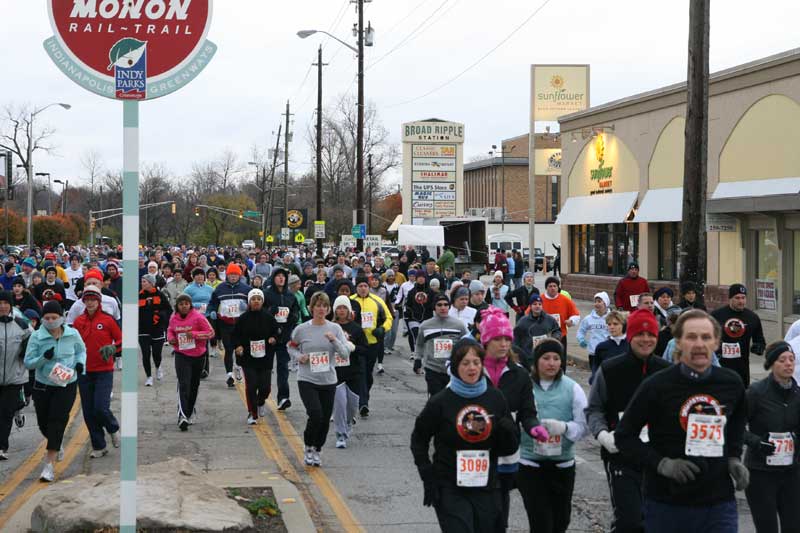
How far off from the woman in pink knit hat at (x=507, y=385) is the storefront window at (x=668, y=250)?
22710 mm

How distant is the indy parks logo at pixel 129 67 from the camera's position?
5633mm

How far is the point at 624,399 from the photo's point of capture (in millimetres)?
6887

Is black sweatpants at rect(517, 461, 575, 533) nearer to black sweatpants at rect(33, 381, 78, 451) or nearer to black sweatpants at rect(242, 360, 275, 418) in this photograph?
black sweatpants at rect(33, 381, 78, 451)

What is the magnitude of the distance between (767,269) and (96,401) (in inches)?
633

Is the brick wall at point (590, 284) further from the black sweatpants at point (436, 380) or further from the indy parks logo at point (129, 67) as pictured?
the indy parks logo at point (129, 67)

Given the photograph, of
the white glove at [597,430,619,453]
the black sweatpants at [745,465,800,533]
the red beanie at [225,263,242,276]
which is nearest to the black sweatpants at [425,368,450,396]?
the black sweatpants at [745,465,800,533]

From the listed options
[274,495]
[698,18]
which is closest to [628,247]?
[698,18]

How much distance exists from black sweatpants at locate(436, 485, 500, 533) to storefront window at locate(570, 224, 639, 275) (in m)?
26.0

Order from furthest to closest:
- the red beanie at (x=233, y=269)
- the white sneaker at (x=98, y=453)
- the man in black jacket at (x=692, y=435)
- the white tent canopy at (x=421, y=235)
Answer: the white tent canopy at (x=421, y=235), the red beanie at (x=233, y=269), the white sneaker at (x=98, y=453), the man in black jacket at (x=692, y=435)

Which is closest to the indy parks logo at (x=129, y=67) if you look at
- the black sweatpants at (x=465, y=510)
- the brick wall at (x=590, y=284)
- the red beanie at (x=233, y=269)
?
the black sweatpants at (x=465, y=510)

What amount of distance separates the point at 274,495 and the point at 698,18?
10384 mm

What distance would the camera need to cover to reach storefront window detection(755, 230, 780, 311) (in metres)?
22.2

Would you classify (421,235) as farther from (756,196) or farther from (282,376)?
(282,376)

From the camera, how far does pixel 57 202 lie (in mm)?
146250
